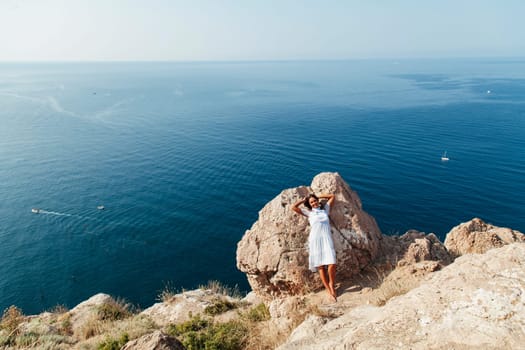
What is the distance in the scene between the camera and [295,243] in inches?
470

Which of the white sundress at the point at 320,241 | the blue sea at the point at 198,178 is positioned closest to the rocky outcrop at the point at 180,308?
the white sundress at the point at 320,241

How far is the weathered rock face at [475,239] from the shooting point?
44.0 feet

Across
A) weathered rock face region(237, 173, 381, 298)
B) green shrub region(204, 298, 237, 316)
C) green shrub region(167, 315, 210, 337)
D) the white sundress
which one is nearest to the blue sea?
green shrub region(204, 298, 237, 316)

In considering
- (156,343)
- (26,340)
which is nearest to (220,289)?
(26,340)

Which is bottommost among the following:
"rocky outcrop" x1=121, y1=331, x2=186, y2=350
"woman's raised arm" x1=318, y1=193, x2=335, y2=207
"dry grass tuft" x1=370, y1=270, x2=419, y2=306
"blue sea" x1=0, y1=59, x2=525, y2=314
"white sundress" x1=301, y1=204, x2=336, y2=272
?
"blue sea" x1=0, y1=59, x2=525, y2=314

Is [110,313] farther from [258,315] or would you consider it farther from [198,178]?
[198,178]

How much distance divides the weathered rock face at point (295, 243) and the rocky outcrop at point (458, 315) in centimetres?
468

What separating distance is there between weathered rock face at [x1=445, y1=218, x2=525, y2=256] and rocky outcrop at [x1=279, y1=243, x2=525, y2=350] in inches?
312

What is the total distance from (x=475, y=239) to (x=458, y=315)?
10176 mm

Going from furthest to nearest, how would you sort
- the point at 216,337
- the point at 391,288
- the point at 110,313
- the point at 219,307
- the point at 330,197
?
the point at 110,313
the point at 219,307
the point at 330,197
the point at 391,288
the point at 216,337

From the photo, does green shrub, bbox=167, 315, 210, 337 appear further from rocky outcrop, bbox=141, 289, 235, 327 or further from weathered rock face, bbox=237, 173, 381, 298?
weathered rock face, bbox=237, 173, 381, 298

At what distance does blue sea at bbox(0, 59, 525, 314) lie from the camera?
1405 inches

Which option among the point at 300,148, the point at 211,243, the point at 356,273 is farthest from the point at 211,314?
the point at 300,148

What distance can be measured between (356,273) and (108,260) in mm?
33032
